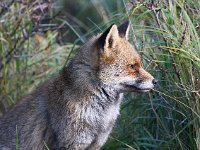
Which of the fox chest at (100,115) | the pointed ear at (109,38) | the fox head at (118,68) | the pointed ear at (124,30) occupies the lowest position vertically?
the fox chest at (100,115)

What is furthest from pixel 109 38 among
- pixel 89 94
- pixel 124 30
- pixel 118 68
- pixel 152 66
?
pixel 152 66

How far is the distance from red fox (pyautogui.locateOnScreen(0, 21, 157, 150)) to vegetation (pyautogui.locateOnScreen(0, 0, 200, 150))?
1.32ft

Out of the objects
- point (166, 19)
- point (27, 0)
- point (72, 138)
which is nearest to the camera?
point (72, 138)

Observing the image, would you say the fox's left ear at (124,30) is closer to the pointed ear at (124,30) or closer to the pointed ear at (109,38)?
the pointed ear at (124,30)

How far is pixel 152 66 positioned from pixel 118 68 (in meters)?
1.00

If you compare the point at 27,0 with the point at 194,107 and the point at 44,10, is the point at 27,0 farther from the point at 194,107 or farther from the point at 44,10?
the point at 194,107

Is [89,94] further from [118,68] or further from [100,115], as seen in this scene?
[118,68]

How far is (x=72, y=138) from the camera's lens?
660 cm

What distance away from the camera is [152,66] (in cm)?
747

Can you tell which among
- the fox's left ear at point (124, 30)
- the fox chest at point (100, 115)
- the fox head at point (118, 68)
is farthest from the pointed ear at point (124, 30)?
the fox chest at point (100, 115)

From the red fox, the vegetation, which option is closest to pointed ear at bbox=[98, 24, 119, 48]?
the red fox

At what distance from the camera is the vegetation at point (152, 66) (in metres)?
6.76

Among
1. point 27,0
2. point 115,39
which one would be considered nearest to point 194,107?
point 115,39

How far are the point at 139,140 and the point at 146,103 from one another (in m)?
0.47
